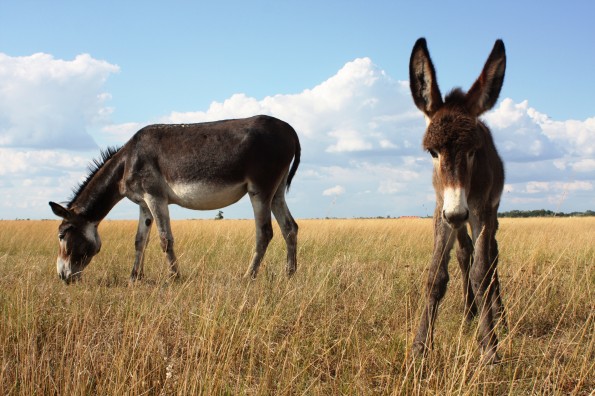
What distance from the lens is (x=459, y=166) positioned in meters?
4.03

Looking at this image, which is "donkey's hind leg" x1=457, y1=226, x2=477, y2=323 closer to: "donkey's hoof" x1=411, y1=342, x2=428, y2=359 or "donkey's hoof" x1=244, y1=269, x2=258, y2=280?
"donkey's hoof" x1=411, y1=342, x2=428, y2=359

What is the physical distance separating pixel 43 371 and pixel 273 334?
1.97 metres

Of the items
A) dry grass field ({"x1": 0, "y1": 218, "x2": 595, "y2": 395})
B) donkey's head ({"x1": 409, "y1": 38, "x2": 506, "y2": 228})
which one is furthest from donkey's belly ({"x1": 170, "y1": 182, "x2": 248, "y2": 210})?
donkey's head ({"x1": 409, "y1": 38, "x2": 506, "y2": 228})

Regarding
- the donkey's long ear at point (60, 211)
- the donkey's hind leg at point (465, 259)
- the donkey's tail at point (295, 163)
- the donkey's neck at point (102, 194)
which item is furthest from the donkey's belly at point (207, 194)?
the donkey's hind leg at point (465, 259)

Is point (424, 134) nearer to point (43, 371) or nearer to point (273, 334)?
point (273, 334)

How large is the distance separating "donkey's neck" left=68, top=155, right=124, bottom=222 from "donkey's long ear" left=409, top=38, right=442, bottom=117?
6935 millimetres

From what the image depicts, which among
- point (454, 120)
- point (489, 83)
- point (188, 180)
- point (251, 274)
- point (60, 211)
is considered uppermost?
point (489, 83)

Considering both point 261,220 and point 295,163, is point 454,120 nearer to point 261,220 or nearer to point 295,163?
point 261,220

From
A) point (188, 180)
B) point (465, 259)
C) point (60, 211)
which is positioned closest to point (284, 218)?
point (188, 180)

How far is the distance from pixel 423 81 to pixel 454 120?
2.23 ft

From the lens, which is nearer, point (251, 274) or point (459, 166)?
point (459, 166)

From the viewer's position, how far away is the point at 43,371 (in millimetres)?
4008

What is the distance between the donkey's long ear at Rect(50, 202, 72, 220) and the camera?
922cm

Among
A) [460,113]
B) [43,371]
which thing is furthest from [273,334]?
[460,113]
